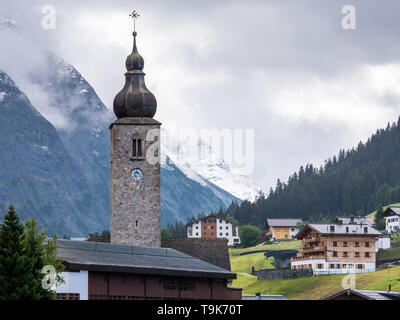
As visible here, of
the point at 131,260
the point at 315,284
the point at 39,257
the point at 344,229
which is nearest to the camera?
the point at 39,257

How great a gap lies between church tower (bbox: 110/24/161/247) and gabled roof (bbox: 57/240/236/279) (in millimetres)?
5310

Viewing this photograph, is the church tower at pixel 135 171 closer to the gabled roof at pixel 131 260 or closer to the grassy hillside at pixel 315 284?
the gabled roof at pixel 131 260

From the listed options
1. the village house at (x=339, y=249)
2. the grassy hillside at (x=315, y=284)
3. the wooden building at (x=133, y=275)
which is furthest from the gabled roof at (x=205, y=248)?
the village house at (x=339, y=249)

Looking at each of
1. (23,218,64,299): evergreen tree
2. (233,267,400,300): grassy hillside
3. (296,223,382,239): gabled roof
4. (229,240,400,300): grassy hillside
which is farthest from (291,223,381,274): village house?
(23,218,64,299): evergreen tree

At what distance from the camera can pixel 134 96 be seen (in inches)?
3915

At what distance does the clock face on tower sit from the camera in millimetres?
97500

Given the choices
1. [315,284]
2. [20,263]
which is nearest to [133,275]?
[20,263]

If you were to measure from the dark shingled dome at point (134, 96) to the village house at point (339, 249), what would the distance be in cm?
7725

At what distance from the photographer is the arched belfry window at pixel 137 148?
97875 millimetres

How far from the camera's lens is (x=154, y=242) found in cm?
9600

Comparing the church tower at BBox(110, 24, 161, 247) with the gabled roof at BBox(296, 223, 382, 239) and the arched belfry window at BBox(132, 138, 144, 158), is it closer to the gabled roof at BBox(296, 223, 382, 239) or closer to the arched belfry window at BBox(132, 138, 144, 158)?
the arched belfry window at BBox(132, 138, 144, 158)

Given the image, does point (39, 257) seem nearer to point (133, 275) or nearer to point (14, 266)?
point (14, 266)

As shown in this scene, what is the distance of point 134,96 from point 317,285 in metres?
61.3
